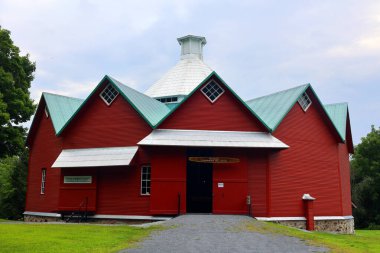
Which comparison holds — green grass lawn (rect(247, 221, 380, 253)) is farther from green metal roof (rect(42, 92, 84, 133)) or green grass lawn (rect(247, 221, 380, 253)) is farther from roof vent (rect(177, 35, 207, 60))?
roof vent (rect(177, 35, 207, 60))

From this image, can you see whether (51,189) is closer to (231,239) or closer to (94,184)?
(94,184)

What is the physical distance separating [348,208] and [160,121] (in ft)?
44.2

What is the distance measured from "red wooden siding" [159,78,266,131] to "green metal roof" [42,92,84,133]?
297 inches

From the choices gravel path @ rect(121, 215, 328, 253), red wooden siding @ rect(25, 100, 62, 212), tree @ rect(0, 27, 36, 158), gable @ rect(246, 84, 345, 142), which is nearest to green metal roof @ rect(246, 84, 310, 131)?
gable @ rect(246, 84, 345, 142)

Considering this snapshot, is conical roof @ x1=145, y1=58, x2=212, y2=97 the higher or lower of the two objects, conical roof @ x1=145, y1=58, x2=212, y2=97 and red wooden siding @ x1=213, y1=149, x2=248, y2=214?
the higher

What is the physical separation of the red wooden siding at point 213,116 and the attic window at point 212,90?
7.8 inches

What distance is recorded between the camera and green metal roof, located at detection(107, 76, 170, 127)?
2125cm

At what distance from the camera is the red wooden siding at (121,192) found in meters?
20.9

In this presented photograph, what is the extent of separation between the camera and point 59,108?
26.0 meters

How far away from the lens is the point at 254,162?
2128 centimetres

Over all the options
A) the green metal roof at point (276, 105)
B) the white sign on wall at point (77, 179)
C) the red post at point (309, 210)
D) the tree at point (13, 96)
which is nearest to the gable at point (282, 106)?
the green metal roof at point (276, 105)

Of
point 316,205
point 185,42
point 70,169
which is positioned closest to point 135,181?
point 70,169

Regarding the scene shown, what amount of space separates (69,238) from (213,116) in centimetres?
1019

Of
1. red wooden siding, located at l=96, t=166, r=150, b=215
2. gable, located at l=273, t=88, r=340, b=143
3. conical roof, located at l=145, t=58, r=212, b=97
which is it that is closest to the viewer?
red wooden siding, located at l=96, t=166, r=150, b=215
